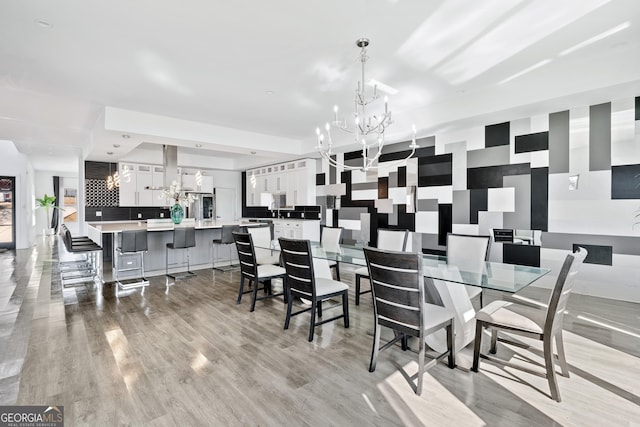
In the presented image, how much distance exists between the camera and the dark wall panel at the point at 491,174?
458cm

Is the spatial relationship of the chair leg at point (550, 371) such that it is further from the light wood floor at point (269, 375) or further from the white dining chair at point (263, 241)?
the white dining chair at point (263, 241)

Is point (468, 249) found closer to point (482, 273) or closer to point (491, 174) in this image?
point (482, 273)

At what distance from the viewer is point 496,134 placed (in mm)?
4789

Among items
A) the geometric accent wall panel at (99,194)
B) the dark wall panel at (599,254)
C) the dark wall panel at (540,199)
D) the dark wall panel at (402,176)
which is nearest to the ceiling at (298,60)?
the dark wall panel at (402,176)

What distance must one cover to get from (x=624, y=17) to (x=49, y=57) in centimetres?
545

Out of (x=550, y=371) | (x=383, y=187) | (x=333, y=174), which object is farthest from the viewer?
(x=333, y=174)

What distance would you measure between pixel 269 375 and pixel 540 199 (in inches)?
168

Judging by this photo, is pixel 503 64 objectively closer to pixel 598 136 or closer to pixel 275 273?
pixel 598 136

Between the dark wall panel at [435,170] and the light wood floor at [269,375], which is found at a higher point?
the dark wall panel at [435,170]

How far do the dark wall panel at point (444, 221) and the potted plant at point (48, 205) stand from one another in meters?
14.2

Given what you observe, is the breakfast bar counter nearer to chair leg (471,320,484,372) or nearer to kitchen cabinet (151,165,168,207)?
kitchen cabinet (151,165,168,207)

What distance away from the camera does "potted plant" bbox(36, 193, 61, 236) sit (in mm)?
12125

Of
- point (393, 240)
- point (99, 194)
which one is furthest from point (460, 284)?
point (99, 194)

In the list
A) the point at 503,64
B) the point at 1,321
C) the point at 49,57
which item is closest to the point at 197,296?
the point at 1,321
